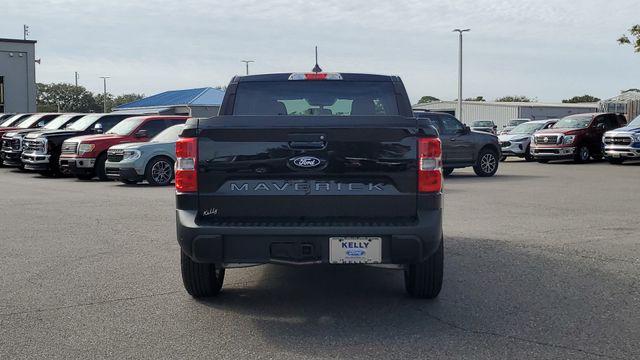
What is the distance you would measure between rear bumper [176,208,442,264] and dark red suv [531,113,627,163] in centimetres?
2225

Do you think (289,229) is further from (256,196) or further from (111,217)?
(111,217)

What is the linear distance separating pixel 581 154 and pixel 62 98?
107 meters

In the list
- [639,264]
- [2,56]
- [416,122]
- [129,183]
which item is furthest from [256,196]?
[2,56]

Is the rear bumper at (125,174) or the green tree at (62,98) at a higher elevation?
the green tree at (62,98)

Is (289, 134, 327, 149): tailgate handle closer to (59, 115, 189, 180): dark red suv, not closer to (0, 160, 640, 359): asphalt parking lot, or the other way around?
(0, 160, 640, 359): asphalt parking lot

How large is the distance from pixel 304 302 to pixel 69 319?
5.79 feet

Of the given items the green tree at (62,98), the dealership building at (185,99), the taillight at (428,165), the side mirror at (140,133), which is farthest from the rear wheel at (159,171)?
the green tree at (62,98)

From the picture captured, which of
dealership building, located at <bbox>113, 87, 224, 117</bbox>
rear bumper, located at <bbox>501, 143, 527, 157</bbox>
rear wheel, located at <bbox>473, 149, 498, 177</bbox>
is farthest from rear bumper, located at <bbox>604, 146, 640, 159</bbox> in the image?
dealership building, located at <bbox>113, 87, 224, 117</bbox>

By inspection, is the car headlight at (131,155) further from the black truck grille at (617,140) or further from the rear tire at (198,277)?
the black truck grille at (617,140)

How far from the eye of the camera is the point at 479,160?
770 inches

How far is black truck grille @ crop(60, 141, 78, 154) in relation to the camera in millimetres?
18828

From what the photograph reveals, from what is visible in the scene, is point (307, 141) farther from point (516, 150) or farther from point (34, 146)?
point (516, 150)

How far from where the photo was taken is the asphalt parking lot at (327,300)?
4.84 metres

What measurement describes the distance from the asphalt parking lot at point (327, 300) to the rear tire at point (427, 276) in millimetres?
94
